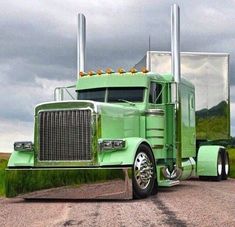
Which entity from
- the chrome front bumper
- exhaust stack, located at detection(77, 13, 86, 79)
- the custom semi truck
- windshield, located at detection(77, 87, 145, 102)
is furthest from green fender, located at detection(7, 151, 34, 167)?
exhaust stack, located at detection(77, 13, 86, 79)

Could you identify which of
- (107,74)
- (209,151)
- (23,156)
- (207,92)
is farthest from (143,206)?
(207,92)

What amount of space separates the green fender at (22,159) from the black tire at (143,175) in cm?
214

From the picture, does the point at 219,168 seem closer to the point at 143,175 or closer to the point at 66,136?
the point at 143,175

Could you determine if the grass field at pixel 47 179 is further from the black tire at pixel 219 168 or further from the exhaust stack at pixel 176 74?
the black tire at pixel 219 168

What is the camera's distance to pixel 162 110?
14.2m

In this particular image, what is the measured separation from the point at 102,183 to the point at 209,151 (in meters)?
7.41

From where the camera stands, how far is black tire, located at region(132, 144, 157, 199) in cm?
1203

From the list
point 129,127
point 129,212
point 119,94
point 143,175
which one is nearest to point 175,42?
point 119,94

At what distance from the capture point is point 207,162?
18328 mm

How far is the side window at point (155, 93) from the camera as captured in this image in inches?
557

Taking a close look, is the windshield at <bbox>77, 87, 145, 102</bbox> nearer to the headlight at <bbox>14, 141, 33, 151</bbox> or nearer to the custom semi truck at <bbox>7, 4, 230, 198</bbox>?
the custom semi truck at <bbox>7, 4, 230, 198</bbox>

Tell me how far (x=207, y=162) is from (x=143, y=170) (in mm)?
6230

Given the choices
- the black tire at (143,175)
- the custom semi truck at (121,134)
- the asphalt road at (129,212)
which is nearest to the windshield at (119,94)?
the custom semi truck at (121,134)

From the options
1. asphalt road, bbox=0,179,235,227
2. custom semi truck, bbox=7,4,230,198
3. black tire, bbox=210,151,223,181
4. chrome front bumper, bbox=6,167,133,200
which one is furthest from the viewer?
black tire, bbox=210,151,223,181
